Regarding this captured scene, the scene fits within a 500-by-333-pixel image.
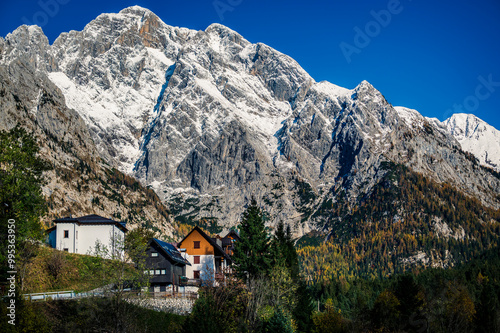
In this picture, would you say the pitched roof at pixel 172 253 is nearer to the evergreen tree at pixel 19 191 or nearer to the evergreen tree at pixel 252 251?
the evergreen tree at pixel 252 251

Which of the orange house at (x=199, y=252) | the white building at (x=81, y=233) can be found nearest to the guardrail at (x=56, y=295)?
the orange house at (x=199, y=252)

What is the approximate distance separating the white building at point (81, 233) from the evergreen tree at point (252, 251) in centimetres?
3251

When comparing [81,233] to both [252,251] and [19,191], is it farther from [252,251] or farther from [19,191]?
[19,191]

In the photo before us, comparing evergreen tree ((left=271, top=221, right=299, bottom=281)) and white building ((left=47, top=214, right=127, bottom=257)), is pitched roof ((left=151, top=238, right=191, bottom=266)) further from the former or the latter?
evergreen tree ((left=271, top=221, right=299, bottom=281))

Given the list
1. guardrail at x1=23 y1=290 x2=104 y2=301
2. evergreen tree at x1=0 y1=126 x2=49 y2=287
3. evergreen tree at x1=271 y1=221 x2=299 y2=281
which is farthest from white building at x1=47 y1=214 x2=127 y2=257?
evergreen tree at x1=0 y1=126 x2=49 y2=287

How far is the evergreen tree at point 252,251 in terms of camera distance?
196 ft

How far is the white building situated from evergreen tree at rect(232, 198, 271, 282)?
32.5m

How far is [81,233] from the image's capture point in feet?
289

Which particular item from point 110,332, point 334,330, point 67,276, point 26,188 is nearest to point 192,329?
point 110,332

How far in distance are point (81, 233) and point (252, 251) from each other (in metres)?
40.9

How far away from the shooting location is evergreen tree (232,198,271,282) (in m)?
59.6

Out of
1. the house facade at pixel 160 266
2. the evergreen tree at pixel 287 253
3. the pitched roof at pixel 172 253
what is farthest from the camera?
the pitched roof at pixel 172 253

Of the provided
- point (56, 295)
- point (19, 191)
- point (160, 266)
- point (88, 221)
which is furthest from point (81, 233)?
point (19, 191)

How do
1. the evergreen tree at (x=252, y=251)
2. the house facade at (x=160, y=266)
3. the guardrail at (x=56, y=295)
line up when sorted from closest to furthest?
the guardrail at (x=56, y=295) < the evergreen tree at (x=252, y=251) < the house facade at (x=160, y=266)
